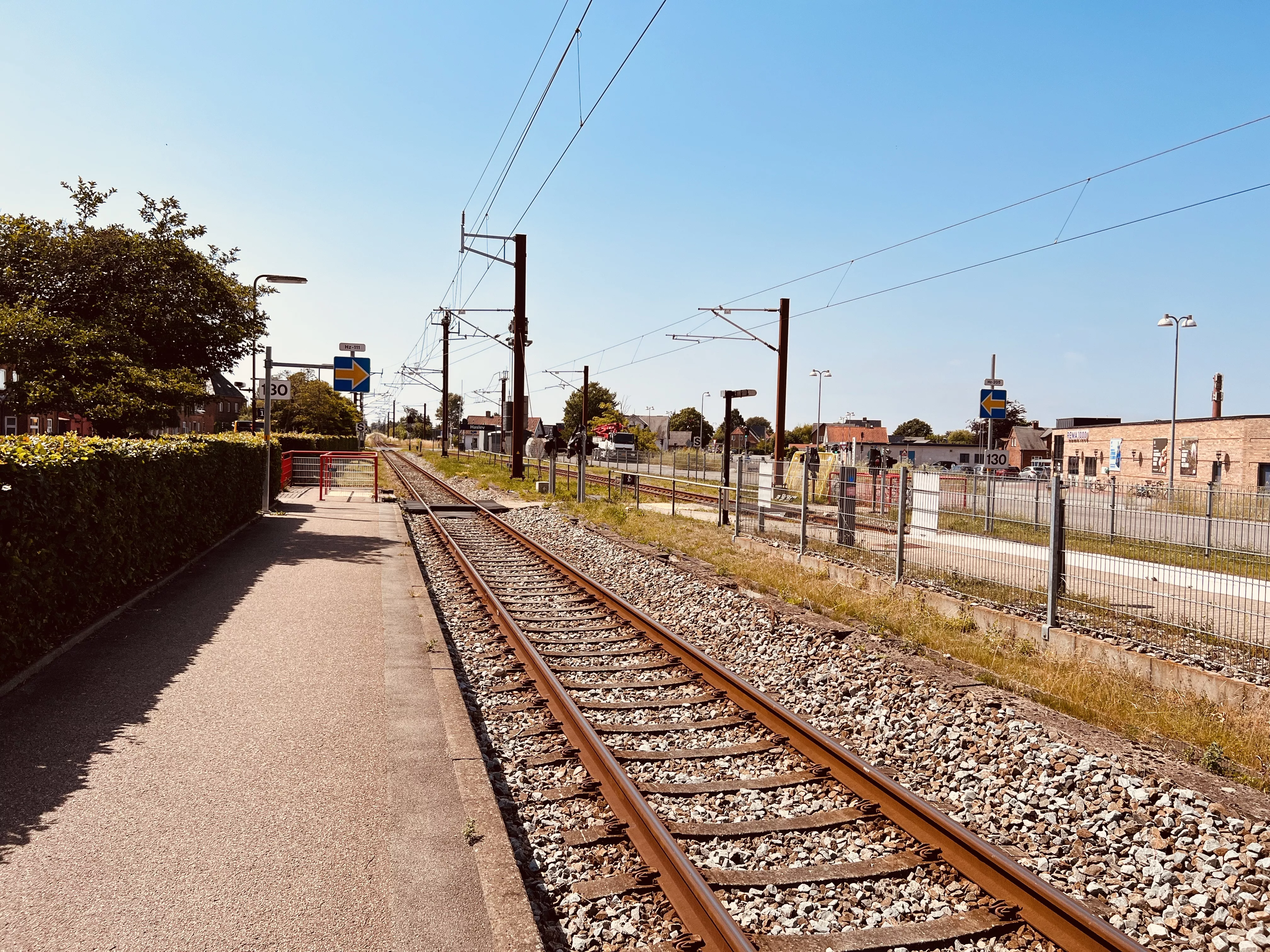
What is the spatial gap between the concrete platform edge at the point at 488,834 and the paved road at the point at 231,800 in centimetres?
8

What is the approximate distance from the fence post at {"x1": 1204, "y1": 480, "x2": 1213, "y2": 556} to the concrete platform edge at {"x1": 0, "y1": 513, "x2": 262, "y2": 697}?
1054 centimetres

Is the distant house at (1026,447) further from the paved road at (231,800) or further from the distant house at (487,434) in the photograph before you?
the paved road at (231,800)

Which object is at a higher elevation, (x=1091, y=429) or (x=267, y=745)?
(x=1091, y=429)

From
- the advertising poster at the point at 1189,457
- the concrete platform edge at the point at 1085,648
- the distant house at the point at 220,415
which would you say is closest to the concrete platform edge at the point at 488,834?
the concrete platform edge at the point at 1085,648

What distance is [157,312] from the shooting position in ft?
54.4

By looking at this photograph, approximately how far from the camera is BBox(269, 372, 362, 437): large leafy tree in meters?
61.8

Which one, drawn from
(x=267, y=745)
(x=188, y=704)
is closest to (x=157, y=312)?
(x=188, y=704)

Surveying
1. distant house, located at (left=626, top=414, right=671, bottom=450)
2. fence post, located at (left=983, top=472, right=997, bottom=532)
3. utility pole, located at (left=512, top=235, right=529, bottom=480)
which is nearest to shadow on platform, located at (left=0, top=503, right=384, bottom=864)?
fence post, located at (left=983, top=472, right=997, bottom=532)

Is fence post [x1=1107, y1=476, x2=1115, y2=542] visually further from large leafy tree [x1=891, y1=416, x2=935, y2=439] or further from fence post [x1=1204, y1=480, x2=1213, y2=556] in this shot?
large leafy tree [x1=891, y1=416, x2=935, y2=439]

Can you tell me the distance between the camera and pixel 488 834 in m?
4.67

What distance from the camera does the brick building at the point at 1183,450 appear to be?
40.8 metres

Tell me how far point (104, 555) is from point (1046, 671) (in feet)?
31.4

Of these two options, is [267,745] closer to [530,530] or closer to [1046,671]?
[1046,671]

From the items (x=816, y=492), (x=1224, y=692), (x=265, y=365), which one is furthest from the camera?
(x=265, y=365)
